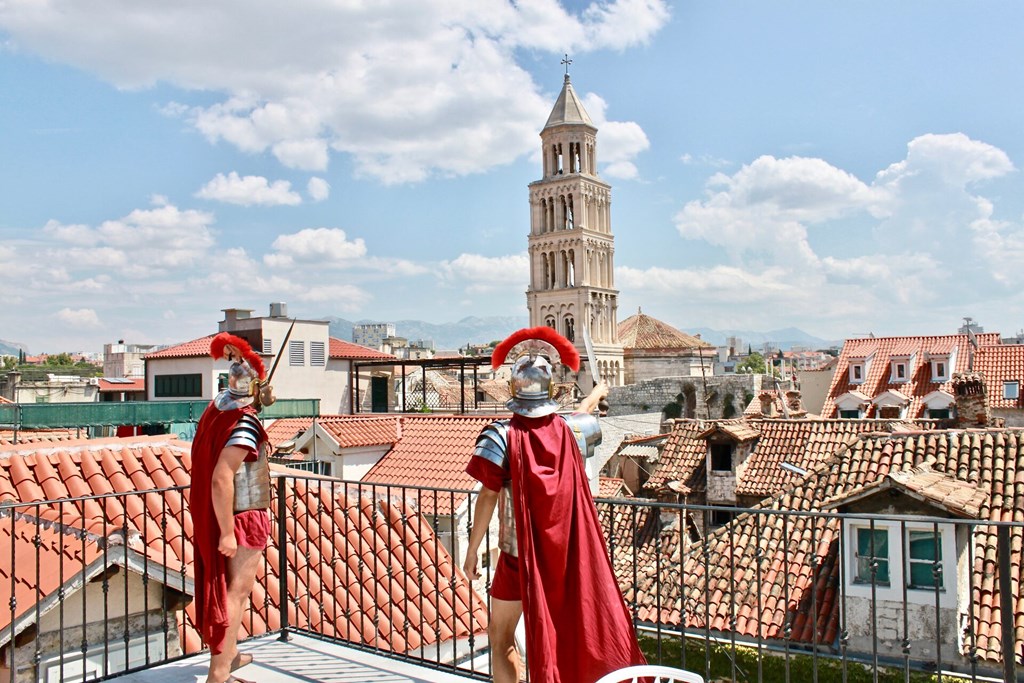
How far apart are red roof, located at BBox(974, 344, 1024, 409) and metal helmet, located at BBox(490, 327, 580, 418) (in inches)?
1539

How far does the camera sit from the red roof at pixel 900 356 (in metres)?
41.1

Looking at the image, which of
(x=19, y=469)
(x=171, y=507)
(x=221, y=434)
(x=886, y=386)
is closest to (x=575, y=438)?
(x=221, y=434)

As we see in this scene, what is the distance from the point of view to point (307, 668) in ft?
18.4

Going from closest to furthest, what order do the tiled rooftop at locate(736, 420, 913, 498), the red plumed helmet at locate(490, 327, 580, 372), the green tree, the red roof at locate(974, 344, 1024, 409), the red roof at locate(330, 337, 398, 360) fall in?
the red plumed helmet at locate(490, 327, 580, 372) → the tiled rooftop at locate(736, 420, 913, 498) → the red roof at locate(974, 344, 1024, 409) → the red roof at locate(330, 337, 398, 360) → the green tree

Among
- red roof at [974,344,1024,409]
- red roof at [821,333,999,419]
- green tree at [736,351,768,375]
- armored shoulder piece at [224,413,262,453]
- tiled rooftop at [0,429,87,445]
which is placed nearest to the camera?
armored shoulder piece at [224,413,262,453]

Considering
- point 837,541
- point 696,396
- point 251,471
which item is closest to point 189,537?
point 251,471

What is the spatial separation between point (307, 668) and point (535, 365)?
2898mm

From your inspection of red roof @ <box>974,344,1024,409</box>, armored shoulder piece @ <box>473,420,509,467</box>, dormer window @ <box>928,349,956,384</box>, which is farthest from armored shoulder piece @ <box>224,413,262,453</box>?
dormer window @ <box>928,349,956,384</box>

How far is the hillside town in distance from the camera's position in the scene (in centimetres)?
539

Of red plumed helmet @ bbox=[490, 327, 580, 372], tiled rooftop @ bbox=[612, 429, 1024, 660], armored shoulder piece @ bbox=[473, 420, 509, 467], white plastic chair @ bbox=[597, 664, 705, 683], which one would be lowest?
tiled rooftop @ bbox=[612, 429, 1024, 660]

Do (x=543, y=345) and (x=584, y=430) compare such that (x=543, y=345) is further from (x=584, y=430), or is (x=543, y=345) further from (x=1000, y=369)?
(x=1000, y=369)

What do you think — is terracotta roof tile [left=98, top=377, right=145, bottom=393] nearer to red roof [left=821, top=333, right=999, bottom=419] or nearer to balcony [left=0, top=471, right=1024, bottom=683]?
red roof [left=821, top=333, right=999, bottom=419]

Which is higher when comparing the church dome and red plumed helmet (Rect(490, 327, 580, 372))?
the church dome

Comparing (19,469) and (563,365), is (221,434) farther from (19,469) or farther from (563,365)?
(19,469)
